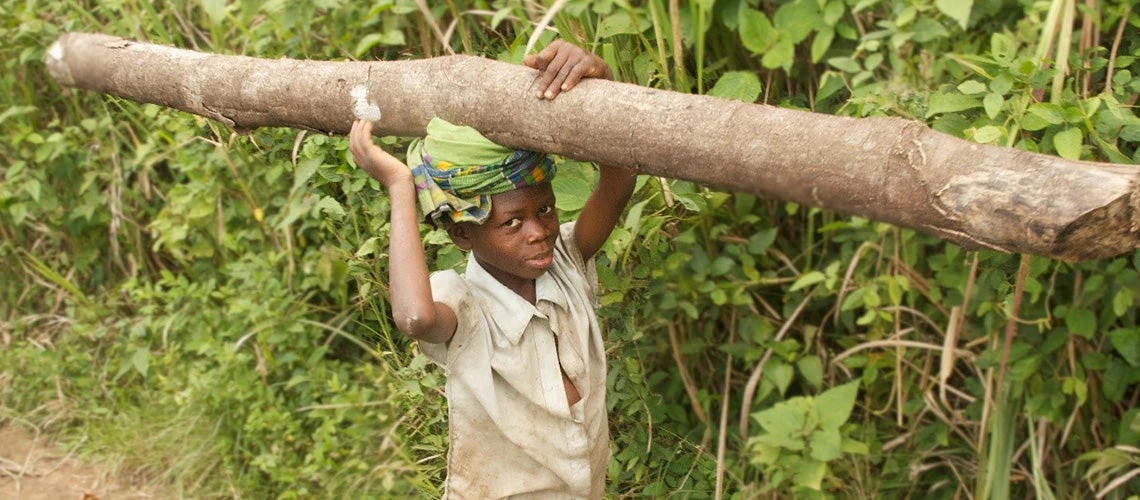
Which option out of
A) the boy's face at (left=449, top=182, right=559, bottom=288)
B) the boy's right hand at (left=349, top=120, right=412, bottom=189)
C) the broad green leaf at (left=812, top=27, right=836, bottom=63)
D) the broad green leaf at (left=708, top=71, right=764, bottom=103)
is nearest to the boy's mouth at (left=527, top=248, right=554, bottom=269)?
the boy's face at (left=449, top=182, right=559, bottom=288)

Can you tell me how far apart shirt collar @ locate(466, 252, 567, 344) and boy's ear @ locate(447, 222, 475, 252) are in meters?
0.06

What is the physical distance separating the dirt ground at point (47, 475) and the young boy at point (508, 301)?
71.3 inches

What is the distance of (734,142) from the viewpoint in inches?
64.6

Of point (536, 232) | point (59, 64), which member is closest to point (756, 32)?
point (536, 232)

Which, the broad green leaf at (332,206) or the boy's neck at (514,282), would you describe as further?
the broad green leaf at (332,206)

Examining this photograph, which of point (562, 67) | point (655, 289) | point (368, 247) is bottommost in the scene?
point (655, 289)

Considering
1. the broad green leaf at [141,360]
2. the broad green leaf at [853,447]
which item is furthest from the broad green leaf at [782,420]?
the broad green leaf at [141,360]

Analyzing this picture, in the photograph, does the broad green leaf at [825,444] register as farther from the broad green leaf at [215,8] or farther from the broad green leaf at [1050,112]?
the broad green leaf at [215,8]

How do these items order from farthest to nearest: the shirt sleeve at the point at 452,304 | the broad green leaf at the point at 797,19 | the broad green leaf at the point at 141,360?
the broad green leaf at the point at 141,360, the broad green leaf at the point at 797,19, the shirt sleeve at the point at 452,304

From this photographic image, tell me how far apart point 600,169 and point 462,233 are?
0.29 meters

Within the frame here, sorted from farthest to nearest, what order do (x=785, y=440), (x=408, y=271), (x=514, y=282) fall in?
(x=785, y=440)
(x=514, y=282)
(x=408, y=271)

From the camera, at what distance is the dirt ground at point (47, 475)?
139 inches

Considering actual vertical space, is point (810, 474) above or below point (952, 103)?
below

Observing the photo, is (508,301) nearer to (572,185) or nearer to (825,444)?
(572,185)
